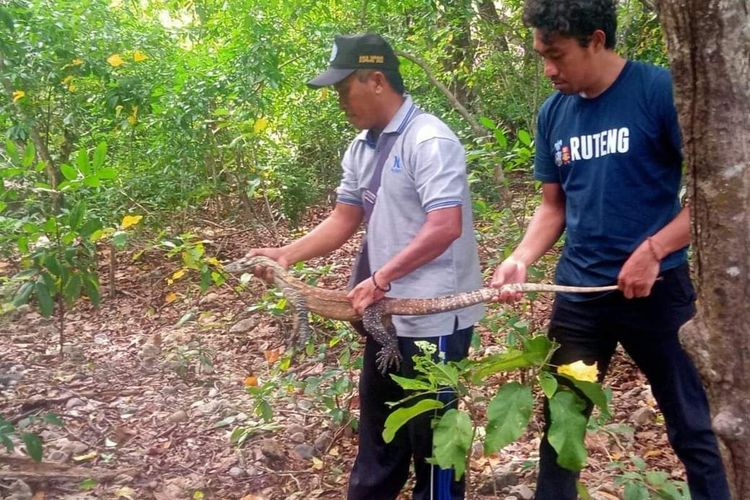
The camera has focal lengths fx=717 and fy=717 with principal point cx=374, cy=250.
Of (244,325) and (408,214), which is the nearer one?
(408,214)

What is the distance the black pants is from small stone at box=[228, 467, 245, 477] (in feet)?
6.05

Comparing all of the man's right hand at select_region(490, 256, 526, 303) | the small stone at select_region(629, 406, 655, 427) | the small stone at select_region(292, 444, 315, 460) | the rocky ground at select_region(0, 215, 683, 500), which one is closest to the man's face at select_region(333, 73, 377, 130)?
the man's right hand at select_region(490, 256, 526, 303)

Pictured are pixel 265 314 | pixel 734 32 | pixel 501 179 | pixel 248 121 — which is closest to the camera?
pixel 734 32

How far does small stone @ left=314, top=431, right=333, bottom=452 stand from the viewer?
11.6 ft

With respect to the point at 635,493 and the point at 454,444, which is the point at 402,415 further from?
the point at 635,493

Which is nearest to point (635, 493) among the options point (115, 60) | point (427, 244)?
point (427, 244)

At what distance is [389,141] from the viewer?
8.13 ft

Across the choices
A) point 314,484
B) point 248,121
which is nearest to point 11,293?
point 314,484

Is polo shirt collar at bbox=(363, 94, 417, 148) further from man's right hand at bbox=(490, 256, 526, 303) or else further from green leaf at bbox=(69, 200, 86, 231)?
green leaf at bbox=(69, 200, 86, 231)

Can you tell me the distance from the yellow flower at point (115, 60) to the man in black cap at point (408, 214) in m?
3.55

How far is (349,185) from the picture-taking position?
2.76 metres

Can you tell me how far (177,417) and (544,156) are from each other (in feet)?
8.45

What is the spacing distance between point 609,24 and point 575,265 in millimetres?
734

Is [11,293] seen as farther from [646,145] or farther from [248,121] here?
[646,145]
